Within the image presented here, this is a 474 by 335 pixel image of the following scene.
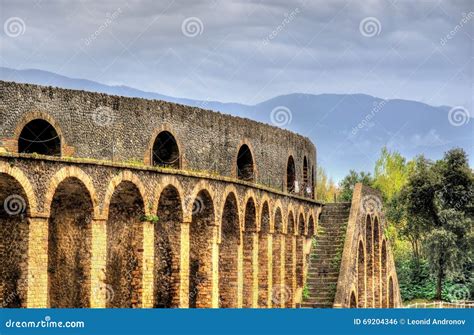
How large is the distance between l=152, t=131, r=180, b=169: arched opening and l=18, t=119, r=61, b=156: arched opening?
417cm

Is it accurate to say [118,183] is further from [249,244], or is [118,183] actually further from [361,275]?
[361,275]

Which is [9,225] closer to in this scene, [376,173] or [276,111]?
[276,111]

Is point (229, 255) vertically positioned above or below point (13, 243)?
above

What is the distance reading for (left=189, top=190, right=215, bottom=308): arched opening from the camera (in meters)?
26.8

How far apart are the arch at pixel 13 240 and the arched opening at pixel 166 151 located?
5.91m

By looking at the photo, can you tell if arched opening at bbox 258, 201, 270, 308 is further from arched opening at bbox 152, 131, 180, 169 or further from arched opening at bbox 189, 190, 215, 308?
arched opening at bbox 152, 131, 180, 169

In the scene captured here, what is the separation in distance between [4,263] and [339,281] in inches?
591

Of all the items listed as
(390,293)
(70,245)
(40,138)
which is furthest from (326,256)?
(40,138)

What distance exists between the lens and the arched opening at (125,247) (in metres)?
23.6

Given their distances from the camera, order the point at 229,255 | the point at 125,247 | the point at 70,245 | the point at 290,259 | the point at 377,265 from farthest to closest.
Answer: the point at 377,265
the point at 290,259
the point at 229,255
the point at 125,247
the point at 70,245

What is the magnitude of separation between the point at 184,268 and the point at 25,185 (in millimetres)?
6254

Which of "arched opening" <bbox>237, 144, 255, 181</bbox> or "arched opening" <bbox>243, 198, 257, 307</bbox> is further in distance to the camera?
"arched opening" <bbox>237, 144, 255, 181</bbox>

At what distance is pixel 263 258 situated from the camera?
32.1 metres

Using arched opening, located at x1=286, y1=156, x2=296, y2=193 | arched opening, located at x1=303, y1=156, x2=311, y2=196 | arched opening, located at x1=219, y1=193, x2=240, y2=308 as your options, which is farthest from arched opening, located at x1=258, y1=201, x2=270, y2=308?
arched opening, located at x1=303, y1=156, x2=311, y2=196
